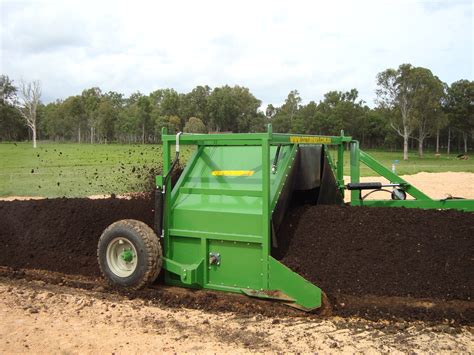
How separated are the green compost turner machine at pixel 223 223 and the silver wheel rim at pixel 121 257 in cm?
1

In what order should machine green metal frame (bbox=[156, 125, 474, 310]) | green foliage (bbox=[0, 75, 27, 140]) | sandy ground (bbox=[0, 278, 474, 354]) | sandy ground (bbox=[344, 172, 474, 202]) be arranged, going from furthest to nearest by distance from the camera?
green foliage (bbox=[0, 75, 27, 140])
sandy ground (bbox=[344, 172, 474, 202])
machine green metal frame (bbox=[156, 125, 474, 310])
sandy ground (bbox=[0, 278, 474, 354])

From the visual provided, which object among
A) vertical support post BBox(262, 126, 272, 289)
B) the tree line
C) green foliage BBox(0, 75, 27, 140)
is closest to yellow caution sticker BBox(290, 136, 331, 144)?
vertical support post BBox(262, 126, 272, 289)

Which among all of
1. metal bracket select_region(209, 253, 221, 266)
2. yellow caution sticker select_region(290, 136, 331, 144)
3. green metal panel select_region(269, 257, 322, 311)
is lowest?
green metal panel select_region(269, 257, 322, 311)

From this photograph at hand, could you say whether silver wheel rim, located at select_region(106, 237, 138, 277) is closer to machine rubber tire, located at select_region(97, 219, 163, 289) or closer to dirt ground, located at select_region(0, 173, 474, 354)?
machine rubber tire, located at select_region(97, 219, 163, 289)

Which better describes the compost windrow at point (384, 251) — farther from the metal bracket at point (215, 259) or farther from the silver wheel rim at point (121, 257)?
the silver wheel rim at point (121, 257)

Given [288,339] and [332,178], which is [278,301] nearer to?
[288,339]

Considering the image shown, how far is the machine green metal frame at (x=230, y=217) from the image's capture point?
4.43 metres

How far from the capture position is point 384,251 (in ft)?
14.7

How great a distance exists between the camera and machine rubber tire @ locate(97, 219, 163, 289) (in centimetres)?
473

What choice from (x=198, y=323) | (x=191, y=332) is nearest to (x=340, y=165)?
(x=198, y=323)

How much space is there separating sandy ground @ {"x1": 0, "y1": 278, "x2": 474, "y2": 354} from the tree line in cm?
2274

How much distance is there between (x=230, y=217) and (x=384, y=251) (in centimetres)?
147

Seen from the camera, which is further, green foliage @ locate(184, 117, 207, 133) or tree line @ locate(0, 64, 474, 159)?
tree line @ locate(0, 64, 474, 159)

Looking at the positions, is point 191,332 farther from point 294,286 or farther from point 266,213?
point 266,213
